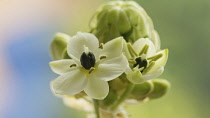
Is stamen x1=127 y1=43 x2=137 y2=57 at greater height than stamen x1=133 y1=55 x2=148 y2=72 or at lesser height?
greater

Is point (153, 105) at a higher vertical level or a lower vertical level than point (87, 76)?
lower

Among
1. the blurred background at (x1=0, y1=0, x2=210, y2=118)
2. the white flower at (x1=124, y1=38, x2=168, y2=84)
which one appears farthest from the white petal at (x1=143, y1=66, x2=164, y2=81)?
the blurred background at (x1=0, y1=0, x2=210, y2=118)

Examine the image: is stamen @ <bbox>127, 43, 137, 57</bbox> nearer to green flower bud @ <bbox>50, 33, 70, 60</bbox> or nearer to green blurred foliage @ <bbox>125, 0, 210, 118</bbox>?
green flower bud @ <bbox>50, 33, 70, 60</bbox>
